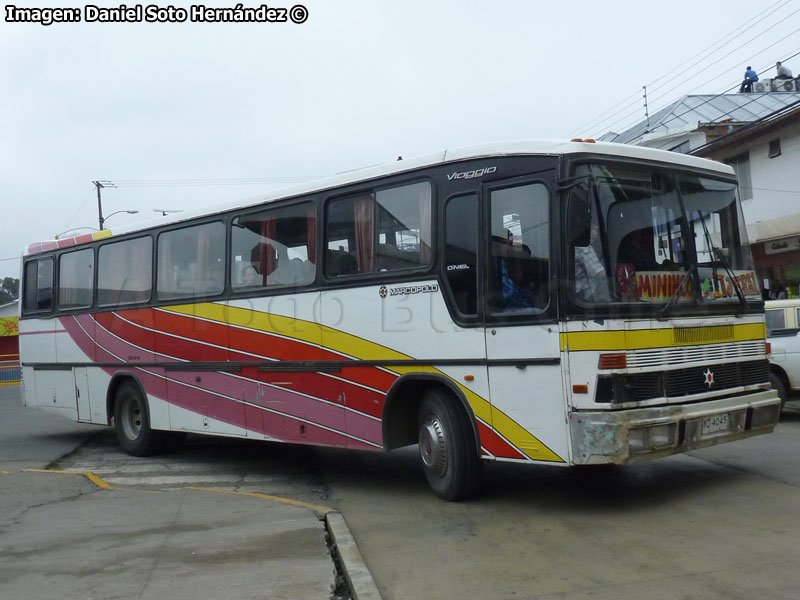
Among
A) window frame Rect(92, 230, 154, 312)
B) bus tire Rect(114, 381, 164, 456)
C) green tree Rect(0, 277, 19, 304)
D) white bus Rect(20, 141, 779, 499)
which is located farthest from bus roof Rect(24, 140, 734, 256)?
green tree Rect(0, 277, 19, 304)

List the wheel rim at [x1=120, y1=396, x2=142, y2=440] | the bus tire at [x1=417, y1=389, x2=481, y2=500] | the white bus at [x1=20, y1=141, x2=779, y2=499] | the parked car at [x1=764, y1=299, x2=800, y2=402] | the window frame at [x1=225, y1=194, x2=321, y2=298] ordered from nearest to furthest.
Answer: the white bus at [x1=20, y1=141, x2=779, y2=499]
the bus tire at [x1=417, y1=389, x2=481, y2=500]
the window frame at [x1=225, y1=194, x2=321, y2=298]
the parked car at [x1=764, y1=299, x2=800, y2=402]
the wheel rim at [x1=120, y1=396, x2=142, y2=440]

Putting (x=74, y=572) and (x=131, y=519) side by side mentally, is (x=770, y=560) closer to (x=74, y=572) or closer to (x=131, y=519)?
(x=74, y=572)

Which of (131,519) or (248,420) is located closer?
(131,519)

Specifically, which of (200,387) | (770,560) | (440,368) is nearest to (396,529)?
(440,368)

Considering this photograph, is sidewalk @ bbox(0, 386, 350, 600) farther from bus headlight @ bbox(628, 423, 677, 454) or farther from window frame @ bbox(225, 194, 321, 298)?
bus headlight @ bbox(628, 423, 677, 454)

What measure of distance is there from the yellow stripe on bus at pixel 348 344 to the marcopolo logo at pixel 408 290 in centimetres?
52

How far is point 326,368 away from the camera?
8.93m

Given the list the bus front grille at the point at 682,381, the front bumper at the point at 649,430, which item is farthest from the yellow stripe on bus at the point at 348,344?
the bus front grille at the point at 682,381

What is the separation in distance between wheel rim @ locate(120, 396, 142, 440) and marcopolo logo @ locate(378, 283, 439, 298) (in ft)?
18.8

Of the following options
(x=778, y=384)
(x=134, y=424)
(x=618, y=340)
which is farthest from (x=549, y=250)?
(x=134, y=424)

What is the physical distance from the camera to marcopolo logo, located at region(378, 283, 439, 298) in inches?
306

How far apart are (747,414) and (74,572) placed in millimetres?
5684

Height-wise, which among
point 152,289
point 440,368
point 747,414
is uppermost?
point 152,289

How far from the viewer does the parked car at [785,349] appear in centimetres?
1208
